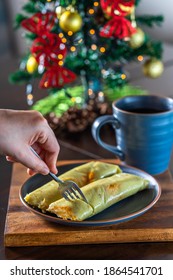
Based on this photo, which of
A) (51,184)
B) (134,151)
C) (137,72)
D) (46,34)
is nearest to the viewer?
(51,184)

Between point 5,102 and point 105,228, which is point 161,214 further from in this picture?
point 5,102

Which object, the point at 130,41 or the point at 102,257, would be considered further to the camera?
the point at 130,41

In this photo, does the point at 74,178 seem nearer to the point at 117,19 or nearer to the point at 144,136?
the point at 144,136

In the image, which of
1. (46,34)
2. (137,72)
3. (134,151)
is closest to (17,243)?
(134,151)

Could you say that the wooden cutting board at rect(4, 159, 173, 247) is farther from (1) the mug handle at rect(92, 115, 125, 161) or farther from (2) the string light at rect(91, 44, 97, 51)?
(2) the string light at rect(91, 44, 97, 51)

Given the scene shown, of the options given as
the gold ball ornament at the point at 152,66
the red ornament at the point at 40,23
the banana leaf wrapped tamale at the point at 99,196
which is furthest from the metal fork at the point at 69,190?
the gold ball ornament at the point at 152,66

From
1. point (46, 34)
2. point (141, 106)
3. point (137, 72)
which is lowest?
point (137, 72)

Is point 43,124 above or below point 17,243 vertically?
above
